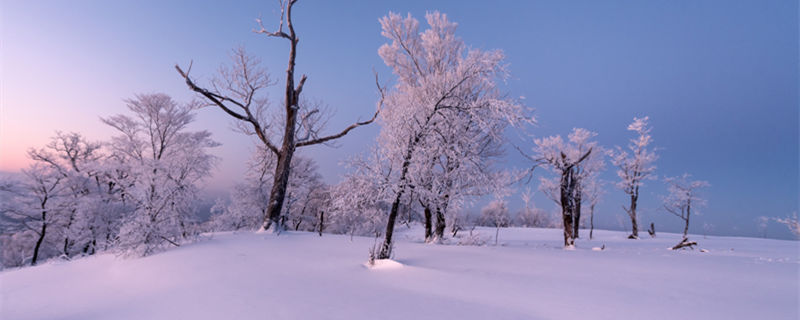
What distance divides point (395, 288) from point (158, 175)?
701 centimetres

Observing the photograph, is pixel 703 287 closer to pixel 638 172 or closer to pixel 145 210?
pixel 145 210

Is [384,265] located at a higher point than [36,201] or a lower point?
higher

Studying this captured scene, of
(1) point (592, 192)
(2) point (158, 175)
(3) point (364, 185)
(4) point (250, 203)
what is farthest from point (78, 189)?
(1) point (592, 192)

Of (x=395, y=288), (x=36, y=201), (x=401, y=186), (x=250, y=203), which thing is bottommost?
(x=36, y=201)

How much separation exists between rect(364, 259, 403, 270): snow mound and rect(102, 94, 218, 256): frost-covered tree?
13.5 feet

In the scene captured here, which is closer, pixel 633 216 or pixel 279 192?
pixel 279 192

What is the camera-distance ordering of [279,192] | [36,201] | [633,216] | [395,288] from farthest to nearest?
[633,216] < [36,201] < [279,192] < [395,288]

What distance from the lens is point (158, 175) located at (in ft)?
23.6

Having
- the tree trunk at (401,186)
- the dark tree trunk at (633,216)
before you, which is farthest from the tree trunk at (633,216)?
the tree trunk at (401,186)

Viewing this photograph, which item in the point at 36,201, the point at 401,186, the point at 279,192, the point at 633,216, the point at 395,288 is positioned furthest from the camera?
the point at 633,216

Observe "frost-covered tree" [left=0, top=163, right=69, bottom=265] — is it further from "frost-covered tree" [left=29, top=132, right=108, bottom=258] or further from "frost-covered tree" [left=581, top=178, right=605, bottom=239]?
"frost-covered tree" [left=581, top=178, right=605, bottom=239]

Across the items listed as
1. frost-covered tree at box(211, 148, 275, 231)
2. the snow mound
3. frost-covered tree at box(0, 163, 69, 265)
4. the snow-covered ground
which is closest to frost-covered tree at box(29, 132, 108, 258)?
frost-covered tree at box(0, 163, 69, 265)

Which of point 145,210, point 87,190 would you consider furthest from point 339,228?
point 145,210

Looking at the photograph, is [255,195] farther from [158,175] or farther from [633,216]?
[633,216]
